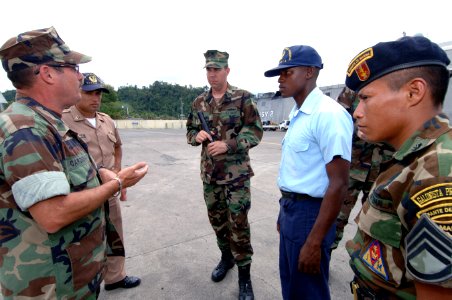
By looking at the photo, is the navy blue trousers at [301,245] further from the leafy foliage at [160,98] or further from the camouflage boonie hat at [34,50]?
the leafy foliage at [160,98]

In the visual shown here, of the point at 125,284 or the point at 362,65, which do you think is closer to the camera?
the point at 362,65

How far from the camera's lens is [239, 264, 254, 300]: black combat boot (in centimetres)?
235

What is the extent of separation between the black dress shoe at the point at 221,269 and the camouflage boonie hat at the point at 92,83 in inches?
91.3

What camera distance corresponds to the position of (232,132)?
274 cm

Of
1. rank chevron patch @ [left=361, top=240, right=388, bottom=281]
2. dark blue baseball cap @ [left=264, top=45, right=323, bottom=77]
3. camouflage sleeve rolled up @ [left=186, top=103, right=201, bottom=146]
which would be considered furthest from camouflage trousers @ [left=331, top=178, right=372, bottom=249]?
rank chevron patch @ [left=361, top=240, right=388, bottom=281]

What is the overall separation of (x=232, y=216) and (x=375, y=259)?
1.74m

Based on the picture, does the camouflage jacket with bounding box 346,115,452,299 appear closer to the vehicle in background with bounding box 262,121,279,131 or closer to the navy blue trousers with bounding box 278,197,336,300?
the navy blue trousers with bounding box 278,197,336,300

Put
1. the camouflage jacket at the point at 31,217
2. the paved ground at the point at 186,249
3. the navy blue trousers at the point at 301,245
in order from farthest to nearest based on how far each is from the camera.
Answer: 1. the paved ground at the point at 186,249
2. the navy blue trousers at the point at 301,245
3. the camouflage jacket at the point at 31,217

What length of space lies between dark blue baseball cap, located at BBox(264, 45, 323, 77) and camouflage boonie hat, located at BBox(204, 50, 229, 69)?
102 centimetres

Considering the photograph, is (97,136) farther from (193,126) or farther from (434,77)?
(434,77)

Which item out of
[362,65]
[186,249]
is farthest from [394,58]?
[186,249]

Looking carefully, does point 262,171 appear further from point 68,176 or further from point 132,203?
point 68,176

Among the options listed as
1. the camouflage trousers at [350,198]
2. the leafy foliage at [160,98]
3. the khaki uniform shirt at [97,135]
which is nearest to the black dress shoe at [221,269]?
the camouflage trousers at [350,198]

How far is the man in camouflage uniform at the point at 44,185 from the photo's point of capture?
1.13 metres
